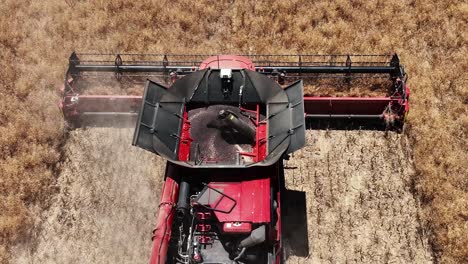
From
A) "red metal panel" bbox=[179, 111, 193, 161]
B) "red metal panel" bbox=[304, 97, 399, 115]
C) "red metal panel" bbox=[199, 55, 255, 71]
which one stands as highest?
"red metal panel" bbox=[199, 55, 255, 71]

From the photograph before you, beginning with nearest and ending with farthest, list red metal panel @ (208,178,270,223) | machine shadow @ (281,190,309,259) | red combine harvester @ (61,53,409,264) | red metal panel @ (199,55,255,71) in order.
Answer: red metal panel @ (208,178,270,223) < red combine harvester @ (61,53,409,264) < machine shadow @ (281,190,309,259) < red metal panel @ (199,55,255,71)

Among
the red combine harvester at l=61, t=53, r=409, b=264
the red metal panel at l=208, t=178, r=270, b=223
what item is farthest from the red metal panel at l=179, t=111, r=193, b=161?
the red metal panel at l=208, t=178, r=270, b=223

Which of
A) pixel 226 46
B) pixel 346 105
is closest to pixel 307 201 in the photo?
pixel 346 105

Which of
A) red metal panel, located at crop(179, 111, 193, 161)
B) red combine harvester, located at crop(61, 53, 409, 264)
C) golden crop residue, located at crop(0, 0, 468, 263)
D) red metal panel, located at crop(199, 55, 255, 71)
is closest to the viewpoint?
red combine harvester, located at crop(61, 53, 409, 264)

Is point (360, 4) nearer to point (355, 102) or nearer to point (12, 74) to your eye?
point (355, 102)

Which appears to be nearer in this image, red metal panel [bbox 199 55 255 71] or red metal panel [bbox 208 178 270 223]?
red metal panel [bbox 208 178 270 223]

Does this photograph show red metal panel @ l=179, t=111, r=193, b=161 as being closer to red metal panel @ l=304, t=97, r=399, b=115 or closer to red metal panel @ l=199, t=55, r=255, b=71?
red metal panel @ l=199, t=55, r=255, b=71

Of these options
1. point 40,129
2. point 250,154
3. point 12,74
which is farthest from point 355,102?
point 12,74
